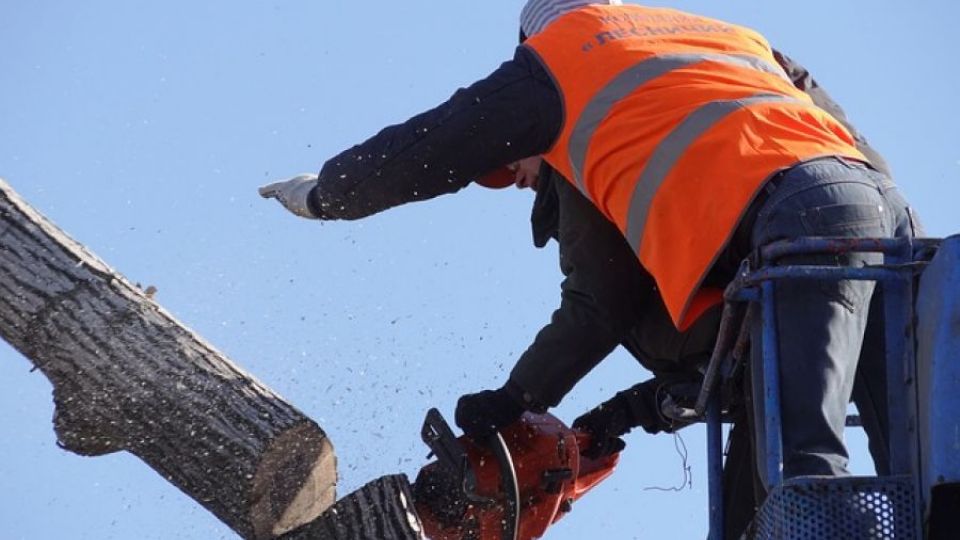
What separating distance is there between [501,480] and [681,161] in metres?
1.20

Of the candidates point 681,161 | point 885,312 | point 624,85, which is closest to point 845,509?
point 885,312

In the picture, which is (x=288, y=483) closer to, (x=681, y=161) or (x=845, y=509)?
(x=681, y=161)

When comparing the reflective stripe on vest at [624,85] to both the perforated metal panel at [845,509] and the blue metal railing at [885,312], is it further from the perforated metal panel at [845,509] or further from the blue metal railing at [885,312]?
the perforated metal panel at [845,509]

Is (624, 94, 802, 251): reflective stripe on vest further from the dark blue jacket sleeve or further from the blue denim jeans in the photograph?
the dark blue jacket sleeve

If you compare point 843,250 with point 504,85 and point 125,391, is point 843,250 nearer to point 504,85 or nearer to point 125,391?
point 504,85

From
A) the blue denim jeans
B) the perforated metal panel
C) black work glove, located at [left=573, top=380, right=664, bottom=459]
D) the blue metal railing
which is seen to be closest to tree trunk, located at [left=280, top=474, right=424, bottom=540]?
black work glove, located at [left=573, top=380, right=664, bottom=459]

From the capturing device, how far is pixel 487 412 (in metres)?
4.77

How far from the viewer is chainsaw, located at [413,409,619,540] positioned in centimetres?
459

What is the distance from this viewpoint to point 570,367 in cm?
482

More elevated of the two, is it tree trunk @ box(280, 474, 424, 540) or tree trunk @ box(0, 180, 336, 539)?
tree trunk @ box(0, 180, 336, 539)

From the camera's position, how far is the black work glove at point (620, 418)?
5008 millimetres

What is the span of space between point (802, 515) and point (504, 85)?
1.63m

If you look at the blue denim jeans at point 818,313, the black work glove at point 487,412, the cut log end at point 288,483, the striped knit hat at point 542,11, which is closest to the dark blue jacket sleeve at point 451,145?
the striped knit hat at point 542,11

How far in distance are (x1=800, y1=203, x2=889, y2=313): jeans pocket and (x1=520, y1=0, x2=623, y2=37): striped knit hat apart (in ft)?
4.08
